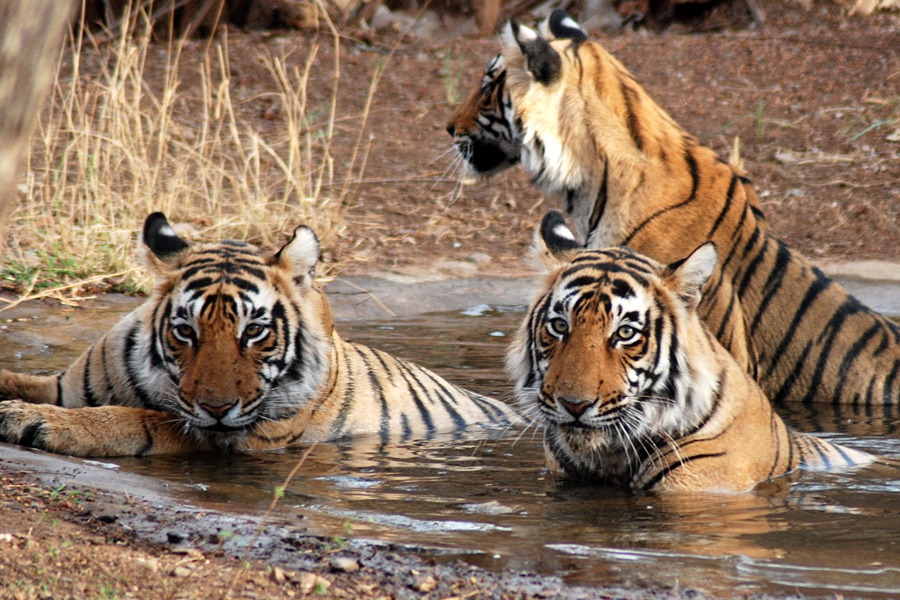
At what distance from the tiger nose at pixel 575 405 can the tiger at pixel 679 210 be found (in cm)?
160

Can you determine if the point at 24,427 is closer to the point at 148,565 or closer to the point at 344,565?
the point at 148,565

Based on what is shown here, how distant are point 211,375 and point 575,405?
1.27 metres

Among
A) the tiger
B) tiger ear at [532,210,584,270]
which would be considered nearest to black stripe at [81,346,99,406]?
tiger ear at [532,210,584,270]

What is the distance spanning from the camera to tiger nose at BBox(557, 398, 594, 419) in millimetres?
Answer: 3645

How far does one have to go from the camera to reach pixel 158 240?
14.7 feet

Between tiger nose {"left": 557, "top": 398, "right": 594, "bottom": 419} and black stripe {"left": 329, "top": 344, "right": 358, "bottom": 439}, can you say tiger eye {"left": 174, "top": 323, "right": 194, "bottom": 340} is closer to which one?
black stripe {"left": 329, "top": 344, "right": 358, "bottom": 439}

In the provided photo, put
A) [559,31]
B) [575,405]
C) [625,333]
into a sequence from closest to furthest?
[575,405] → [625,333] → [559,31]

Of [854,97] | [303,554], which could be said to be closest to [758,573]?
[303,554]

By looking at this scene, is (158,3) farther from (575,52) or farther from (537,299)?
(537,299)

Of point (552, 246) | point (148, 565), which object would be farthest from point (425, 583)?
point (552, 246)

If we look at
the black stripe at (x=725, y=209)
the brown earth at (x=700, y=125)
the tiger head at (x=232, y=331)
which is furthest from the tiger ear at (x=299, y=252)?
the brown earth at (x=700, y=125)

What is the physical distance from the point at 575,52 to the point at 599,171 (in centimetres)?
63

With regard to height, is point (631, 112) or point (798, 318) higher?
point (631, 112)

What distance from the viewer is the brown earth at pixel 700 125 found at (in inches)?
347
